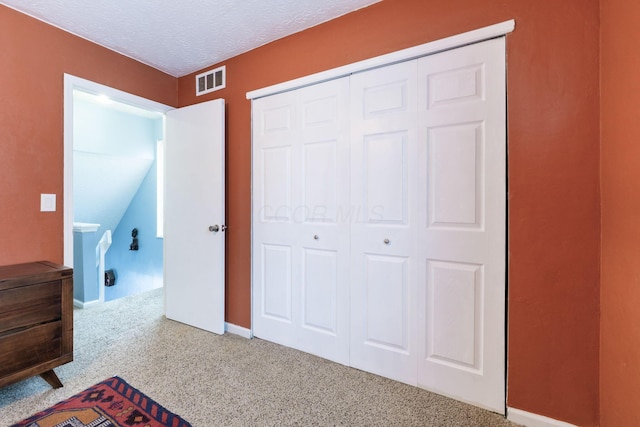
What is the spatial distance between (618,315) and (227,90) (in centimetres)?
299

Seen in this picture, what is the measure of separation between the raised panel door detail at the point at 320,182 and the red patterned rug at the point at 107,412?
1.45 m

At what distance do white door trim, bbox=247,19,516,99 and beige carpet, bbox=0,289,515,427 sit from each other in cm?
205

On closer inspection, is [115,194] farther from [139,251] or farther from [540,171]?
[540,171]

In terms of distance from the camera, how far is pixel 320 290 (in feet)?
7.04

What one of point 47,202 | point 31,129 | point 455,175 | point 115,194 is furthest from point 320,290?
point 115,194

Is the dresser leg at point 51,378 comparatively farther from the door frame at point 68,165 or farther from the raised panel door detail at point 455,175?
the raised panel door detail at point 455,175

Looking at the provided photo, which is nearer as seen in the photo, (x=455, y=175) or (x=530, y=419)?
(x=530, y=419)

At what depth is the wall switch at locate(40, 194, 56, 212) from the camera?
6.61 feet

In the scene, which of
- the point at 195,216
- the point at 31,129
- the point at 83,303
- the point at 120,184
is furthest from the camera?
the point at 120,184

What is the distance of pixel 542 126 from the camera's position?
1.43m

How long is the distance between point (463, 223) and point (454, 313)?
1.74ft

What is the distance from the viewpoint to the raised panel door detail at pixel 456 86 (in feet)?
5.16

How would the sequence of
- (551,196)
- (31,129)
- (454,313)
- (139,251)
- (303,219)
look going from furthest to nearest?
(139,251)
(303,219)
(31,129)
(454,313)
(551,196)

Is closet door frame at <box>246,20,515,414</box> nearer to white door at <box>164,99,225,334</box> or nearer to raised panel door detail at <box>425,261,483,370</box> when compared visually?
raised panel door detail at <box>425,261,483,370</box>
